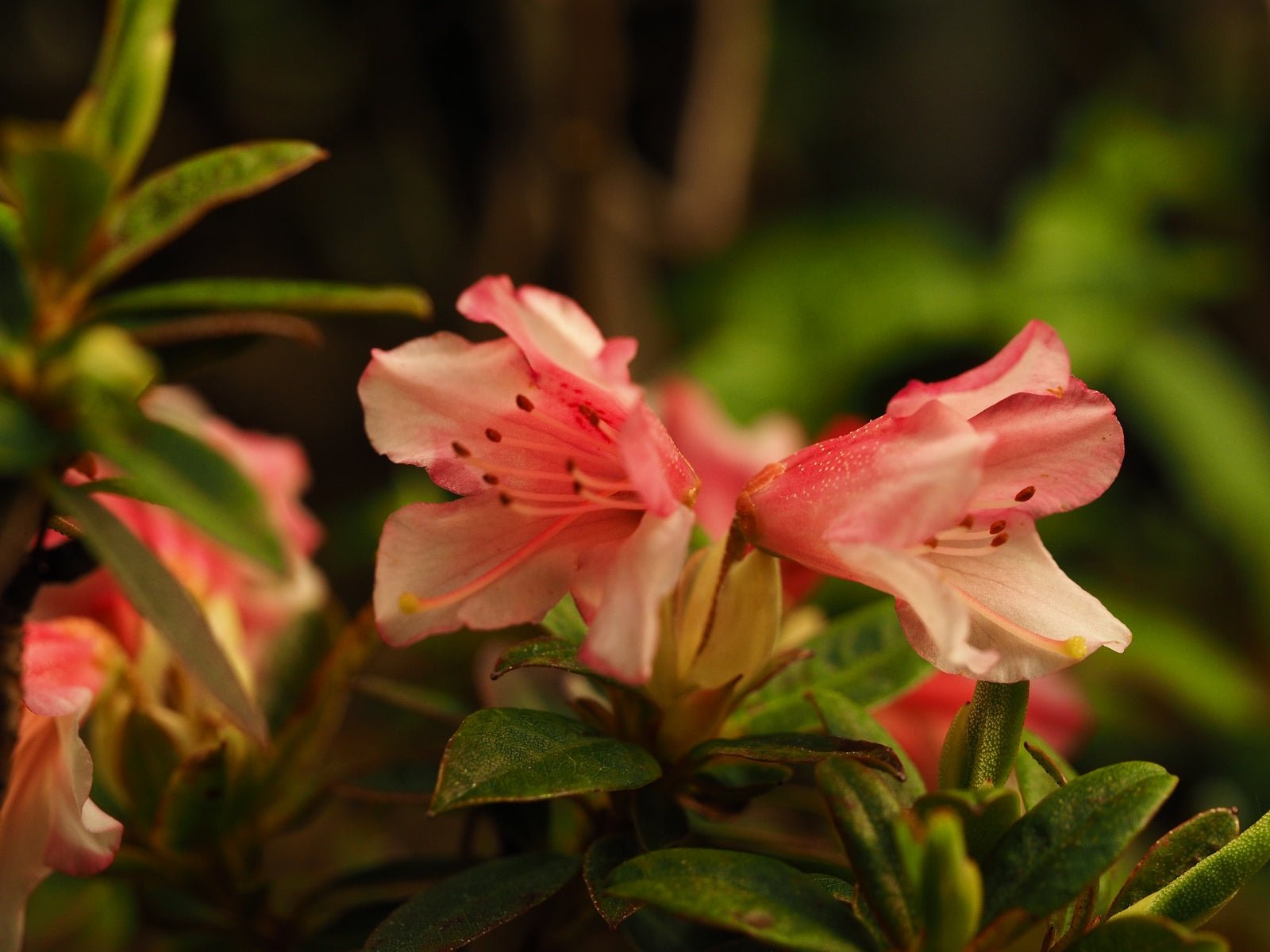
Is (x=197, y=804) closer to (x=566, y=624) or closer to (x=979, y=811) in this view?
(x=566, y=624)

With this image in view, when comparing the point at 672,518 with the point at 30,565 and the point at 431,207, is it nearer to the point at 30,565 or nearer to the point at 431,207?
the point at 30,565

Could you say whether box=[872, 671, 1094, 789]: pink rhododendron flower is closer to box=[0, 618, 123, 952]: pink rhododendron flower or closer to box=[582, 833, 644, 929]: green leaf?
box=[582, 833, 644, 929]: green leaf

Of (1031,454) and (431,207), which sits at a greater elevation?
(1031,454)

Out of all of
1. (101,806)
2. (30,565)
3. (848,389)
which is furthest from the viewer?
(848,389)

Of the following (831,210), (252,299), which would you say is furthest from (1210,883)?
(831,210)

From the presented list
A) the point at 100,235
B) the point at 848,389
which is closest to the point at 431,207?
the point at 848,389

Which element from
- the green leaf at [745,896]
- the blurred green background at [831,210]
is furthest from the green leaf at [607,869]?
the blurred green background at [831,210]

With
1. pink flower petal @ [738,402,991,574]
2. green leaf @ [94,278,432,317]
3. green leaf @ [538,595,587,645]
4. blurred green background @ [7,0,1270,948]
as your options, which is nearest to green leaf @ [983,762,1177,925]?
pink flower petal @ [738,402,991,574]
